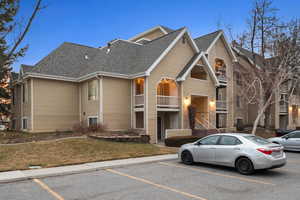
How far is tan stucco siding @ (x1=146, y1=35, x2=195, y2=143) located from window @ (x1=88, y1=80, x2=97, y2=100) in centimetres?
449

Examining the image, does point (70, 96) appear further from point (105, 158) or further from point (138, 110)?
point (105, 158)

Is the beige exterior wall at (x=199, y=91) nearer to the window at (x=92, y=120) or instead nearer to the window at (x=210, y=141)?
the window at (x=92, y=120)

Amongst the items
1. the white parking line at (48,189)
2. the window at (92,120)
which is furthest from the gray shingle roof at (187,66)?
the white parking line at (48,189)

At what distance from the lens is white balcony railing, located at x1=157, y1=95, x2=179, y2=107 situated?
20797 millimetres

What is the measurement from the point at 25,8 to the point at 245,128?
25.0m

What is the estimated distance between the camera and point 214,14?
26953mm

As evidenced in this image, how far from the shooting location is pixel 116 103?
20.0 meters

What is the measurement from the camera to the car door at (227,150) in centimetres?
913

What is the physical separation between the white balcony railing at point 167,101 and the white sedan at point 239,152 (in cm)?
1016

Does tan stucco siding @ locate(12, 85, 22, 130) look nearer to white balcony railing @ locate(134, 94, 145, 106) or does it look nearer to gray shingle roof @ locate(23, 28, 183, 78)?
gray shingle roof @ locate(23, 28, 183, 78)

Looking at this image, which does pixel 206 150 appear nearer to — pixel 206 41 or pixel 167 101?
pixel 167 101

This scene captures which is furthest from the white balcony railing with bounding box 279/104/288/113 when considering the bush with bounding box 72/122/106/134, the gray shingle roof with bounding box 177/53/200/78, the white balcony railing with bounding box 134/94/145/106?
the bush with bounding box 72/122/106/134

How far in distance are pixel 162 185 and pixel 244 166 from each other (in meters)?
3.46

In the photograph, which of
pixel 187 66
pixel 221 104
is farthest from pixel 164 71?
pixel 221 104
